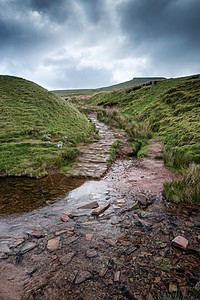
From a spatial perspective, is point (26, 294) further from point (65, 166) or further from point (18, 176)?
point (65, 166)

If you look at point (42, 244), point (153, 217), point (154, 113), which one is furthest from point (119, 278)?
point (154, 113)

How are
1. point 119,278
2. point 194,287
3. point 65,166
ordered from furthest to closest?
1. point 65,166
2. point 119,278
3. point 194,287

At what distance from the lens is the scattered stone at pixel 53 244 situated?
2.40 meters

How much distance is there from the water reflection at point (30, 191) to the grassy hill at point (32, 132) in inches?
21.2

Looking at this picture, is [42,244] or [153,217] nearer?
[42,244]

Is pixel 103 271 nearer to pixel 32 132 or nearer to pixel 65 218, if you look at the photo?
pixel 65 218

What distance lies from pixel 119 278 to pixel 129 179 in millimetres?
3812

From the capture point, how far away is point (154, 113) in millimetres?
14367

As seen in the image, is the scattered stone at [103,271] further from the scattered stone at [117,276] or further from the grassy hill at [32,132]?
Result: the grassy hill at [32,132]

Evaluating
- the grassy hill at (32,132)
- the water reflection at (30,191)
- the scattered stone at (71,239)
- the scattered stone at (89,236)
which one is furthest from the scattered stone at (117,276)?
the grassy hill at (32,132)

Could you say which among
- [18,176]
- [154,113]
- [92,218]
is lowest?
[92,218]

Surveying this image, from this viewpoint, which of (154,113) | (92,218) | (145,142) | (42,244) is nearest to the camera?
(42,244)

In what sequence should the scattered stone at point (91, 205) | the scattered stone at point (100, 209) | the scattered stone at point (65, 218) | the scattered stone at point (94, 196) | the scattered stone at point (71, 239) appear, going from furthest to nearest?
1. the scattered stone at point (94, 196)
2. the scattered stone at point (91, 205)
3. the scattered stone at point (100, 209)
4. the scattered stone at point (65, 218)
5. the scattered stone at point (71, 239)

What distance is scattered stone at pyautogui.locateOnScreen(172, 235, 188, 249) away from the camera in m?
2.31
